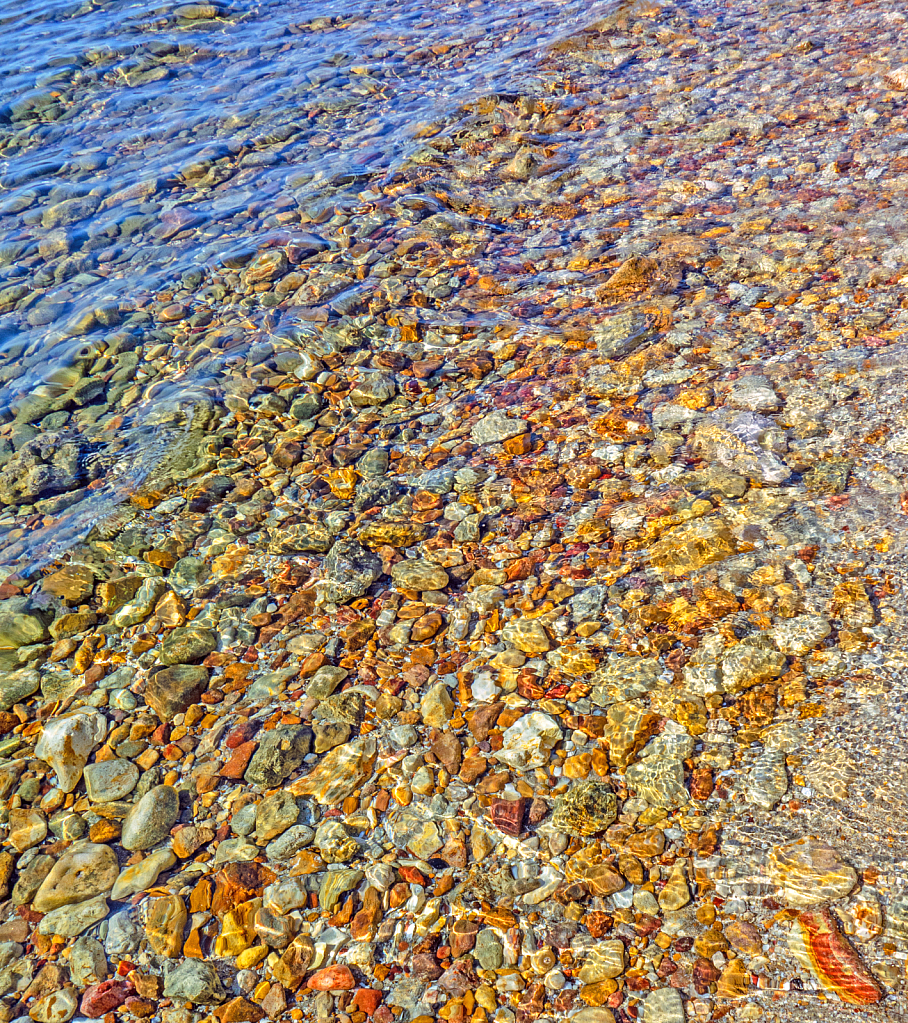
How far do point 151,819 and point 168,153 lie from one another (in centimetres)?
807

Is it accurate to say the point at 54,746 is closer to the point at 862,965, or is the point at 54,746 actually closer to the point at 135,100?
the point at 862,965

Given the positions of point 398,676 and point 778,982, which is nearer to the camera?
point 778,982

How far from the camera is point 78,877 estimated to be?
3.00 metres

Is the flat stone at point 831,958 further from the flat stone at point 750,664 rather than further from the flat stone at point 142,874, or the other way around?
the flat stone at point 142,874

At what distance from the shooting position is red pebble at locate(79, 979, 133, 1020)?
2.63 meters

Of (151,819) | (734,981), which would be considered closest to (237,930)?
(151,819)

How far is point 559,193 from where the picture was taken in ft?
23.0

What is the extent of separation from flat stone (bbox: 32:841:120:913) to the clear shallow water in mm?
2161

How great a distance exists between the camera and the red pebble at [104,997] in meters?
2.63

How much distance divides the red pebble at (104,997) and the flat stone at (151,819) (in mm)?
515

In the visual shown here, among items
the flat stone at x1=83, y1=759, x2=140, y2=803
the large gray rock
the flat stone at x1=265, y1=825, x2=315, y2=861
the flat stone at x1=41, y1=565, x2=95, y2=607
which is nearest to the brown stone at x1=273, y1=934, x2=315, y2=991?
the flat stone at x1=265, y1=825, x2=315, y2=861

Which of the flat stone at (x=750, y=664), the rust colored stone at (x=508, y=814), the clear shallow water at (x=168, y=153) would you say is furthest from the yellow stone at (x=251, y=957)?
the clear shallow water at (x=168, y=153)

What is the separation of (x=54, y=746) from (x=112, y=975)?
118 centimetres

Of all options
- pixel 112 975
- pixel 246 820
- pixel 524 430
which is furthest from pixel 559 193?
pixel 112 975
